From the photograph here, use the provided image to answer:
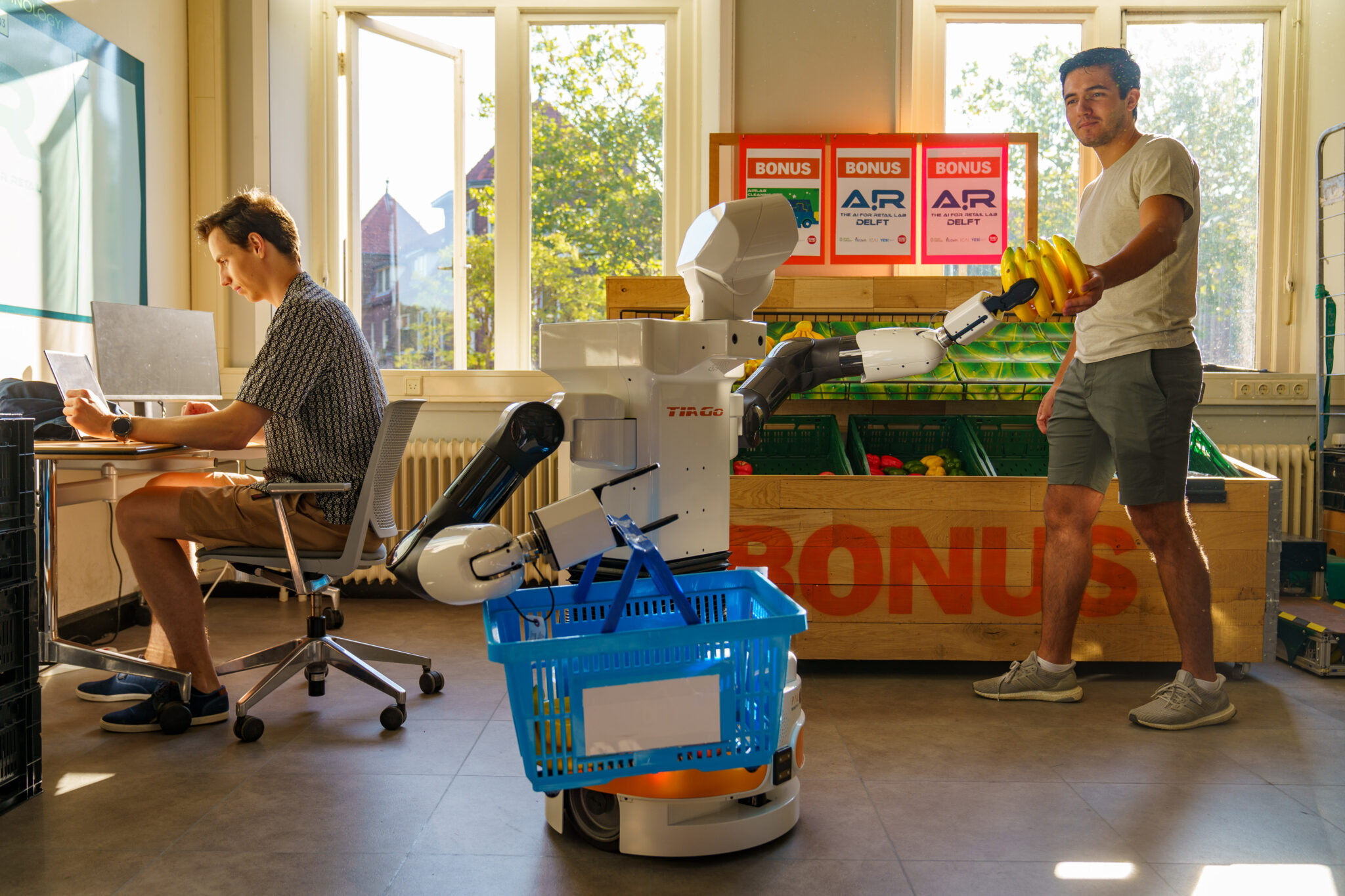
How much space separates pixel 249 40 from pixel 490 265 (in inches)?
51.7

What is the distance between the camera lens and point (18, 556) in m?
1.98

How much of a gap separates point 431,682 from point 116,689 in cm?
87

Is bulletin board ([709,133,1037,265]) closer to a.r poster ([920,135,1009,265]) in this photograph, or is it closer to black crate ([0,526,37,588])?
a.r poster ([920,135,1009,265])

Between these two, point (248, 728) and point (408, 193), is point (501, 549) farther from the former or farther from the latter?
point (408, 193)

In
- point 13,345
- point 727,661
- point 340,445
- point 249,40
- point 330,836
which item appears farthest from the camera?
point 249,40

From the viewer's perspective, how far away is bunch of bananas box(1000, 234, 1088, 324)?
1538mm

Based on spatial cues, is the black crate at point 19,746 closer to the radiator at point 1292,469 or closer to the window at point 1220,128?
the radiator at point 1292,469

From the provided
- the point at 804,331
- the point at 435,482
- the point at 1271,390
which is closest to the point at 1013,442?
the point at 804,331

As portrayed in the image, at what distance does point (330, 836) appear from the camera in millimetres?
1789

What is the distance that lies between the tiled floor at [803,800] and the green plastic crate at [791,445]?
84 centimetres

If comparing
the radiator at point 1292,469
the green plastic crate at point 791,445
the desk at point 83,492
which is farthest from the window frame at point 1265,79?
the desk at point 83,492

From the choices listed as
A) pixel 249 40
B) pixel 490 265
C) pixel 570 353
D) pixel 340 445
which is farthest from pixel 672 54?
pixel 570 353

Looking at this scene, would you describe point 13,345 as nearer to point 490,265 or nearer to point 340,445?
point 340,445

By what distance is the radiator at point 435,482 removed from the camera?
3971 mm
